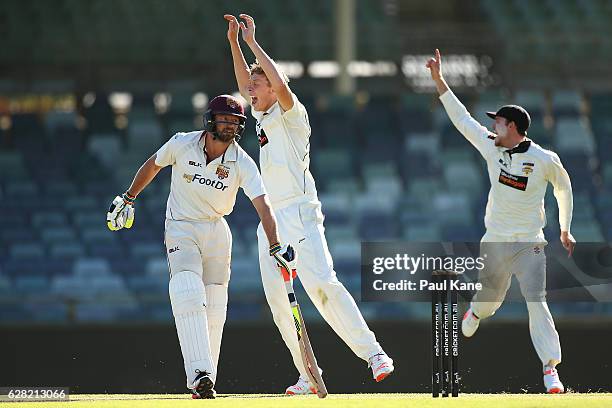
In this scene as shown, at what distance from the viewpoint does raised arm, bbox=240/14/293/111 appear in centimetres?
726

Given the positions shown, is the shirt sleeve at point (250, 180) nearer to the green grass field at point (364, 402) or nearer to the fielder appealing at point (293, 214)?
the fielder appealing at point (293, 214)

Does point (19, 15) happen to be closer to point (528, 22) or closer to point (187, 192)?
point (528, 22)

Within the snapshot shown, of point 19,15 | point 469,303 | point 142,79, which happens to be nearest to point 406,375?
point 469,303

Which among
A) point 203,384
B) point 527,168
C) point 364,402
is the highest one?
point 527,168

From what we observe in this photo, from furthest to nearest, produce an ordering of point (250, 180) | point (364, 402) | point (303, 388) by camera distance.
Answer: point (303, 388) → point (250, 180) → point (364, 402)

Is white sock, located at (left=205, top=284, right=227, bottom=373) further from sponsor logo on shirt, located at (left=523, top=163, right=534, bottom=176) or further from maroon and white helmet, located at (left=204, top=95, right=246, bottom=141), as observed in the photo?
sponsor logo on shirt, located at (left=523, top=163, right=534, bottom=176)

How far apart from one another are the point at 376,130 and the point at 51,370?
251 inches

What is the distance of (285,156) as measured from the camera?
294 inches

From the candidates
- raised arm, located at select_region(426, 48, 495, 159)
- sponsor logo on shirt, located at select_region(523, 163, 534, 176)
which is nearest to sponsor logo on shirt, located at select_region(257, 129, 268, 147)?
raised arm, located at select_region(426, 48, 495, 159)

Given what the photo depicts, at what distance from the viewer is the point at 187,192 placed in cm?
736

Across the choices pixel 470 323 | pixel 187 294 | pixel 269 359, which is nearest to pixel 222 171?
pixel 187 294

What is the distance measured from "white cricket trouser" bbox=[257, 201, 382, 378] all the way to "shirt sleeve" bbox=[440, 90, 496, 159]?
111cm

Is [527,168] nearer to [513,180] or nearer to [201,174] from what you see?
[513,180]

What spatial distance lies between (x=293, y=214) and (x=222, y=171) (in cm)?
46
